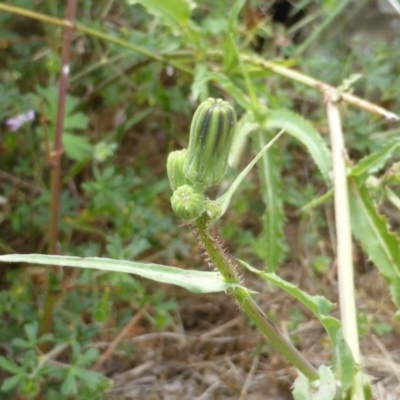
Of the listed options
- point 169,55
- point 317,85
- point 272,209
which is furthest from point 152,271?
point 169,55

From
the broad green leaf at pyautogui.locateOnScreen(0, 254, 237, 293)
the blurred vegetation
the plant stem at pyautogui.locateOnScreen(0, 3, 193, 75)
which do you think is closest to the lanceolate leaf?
the blurred vegetation

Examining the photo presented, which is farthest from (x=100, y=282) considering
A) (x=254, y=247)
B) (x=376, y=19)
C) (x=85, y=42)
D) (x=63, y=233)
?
(x=376, y=19)

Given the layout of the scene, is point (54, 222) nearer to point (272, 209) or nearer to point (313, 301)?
point (272, 209)

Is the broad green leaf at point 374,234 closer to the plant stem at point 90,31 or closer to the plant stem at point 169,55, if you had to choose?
the plant stem at point 169,55

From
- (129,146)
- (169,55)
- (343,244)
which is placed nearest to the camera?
(343,244)

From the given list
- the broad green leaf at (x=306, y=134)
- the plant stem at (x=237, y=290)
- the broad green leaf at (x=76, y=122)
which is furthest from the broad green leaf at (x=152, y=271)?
the broad green leaf at (x=76, y=122)
